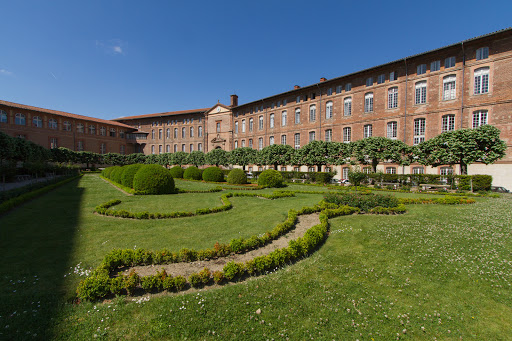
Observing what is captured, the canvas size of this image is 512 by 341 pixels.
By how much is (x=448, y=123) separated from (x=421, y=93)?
158 inches

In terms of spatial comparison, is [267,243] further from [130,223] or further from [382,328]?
[130,223]

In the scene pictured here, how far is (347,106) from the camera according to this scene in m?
28.1

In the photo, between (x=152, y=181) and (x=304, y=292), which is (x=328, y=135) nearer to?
(x=152, y=181)

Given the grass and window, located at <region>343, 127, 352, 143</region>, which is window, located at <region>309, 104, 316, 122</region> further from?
the grass

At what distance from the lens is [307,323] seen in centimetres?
281

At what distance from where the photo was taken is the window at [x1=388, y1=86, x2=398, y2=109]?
2433 centimetres

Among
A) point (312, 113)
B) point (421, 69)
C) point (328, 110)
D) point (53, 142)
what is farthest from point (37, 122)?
point (421, 69)

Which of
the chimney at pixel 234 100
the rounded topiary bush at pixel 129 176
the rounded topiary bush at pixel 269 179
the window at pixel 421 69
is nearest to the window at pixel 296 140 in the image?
the window at pixel 421 69

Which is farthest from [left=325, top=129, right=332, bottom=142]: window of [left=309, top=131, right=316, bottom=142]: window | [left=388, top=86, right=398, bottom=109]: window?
[left=388, top=86, right=398, bottom=109]: window

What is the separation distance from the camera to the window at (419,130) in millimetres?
22766

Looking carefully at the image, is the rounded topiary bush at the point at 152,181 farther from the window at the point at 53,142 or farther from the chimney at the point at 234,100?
the window at the point at 53,142

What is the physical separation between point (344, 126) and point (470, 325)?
27714 mm

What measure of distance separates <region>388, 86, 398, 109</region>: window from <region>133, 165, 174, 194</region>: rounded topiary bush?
80.6 ft

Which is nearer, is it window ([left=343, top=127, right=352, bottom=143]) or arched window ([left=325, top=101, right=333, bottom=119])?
window ([left=343, top=127, right=352, bottom=143])
